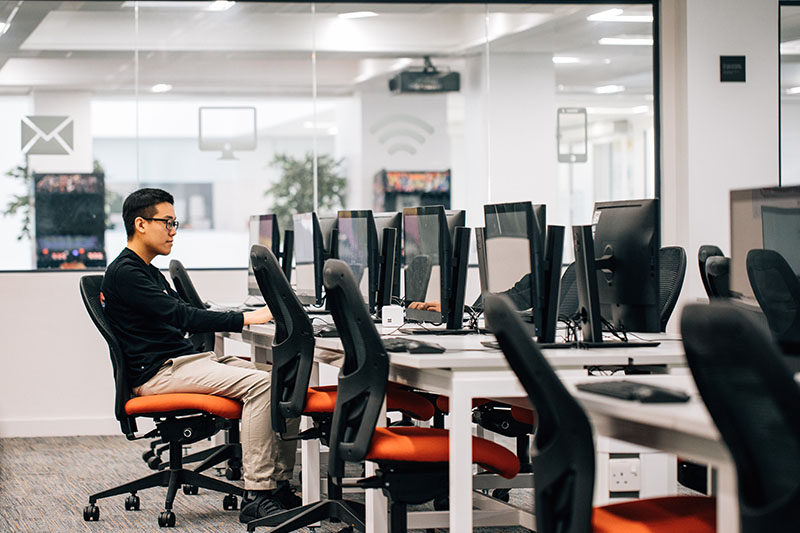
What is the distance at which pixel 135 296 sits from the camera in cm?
423

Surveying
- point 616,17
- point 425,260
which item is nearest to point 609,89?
point 616,17

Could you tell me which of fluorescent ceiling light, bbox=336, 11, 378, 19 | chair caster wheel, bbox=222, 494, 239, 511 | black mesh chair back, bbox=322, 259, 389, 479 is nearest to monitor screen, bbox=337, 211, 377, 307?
chair caster wheel, bbox=222, 494, 239, 511

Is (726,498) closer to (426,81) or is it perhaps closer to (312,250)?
(312,250)

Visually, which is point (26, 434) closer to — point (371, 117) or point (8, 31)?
point (8, 31)

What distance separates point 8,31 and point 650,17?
4191mm

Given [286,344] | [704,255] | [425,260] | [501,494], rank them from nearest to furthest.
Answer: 1. [286,344]
2. [425,260]
3. [501,494]
4. [704,255]

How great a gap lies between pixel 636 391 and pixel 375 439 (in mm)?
1185

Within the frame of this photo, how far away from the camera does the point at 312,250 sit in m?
5.07

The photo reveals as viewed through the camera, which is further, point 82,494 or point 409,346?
point 82,494

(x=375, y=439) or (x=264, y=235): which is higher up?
(x=264, y=235)

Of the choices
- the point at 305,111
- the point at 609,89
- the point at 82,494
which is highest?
Result: the point at 609,89

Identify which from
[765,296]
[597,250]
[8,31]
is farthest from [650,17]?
[765,296]

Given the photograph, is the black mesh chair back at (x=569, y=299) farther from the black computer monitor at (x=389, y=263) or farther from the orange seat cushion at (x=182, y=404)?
the orange seat cushion at (x=182, y=404)

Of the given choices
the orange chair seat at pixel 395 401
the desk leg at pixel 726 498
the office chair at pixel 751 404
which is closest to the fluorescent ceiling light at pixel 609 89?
the orange chair seat at pixel 395 401
